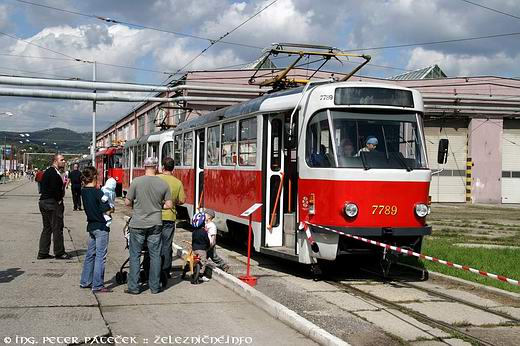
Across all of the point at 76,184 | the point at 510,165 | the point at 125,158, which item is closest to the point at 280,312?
the point at 76,184

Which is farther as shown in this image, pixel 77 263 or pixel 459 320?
pixel 77 263

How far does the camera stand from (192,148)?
53.9ft

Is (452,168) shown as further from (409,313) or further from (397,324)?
(397,324)

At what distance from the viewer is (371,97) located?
32.1ft

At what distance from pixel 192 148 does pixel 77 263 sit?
5790 mm

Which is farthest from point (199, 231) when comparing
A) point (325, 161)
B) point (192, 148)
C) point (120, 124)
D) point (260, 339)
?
point (120, 124)

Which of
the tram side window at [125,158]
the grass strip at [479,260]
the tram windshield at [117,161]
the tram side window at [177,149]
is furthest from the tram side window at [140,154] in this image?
the grass strip at [479,260]

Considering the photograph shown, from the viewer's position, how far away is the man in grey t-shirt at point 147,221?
848cm

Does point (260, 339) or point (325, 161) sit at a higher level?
point (325, 161)

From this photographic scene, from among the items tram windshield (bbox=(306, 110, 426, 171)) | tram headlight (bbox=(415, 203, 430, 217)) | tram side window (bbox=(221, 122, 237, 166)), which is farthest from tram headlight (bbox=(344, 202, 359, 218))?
tram side window (bbox=(221, 122, 237, 166))

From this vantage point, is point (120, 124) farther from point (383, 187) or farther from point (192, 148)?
point (383, 187)

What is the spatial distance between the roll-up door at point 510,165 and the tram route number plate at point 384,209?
3279cm

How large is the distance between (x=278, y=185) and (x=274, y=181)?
4.2 inches

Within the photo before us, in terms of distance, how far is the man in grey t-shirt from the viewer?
8484mm
